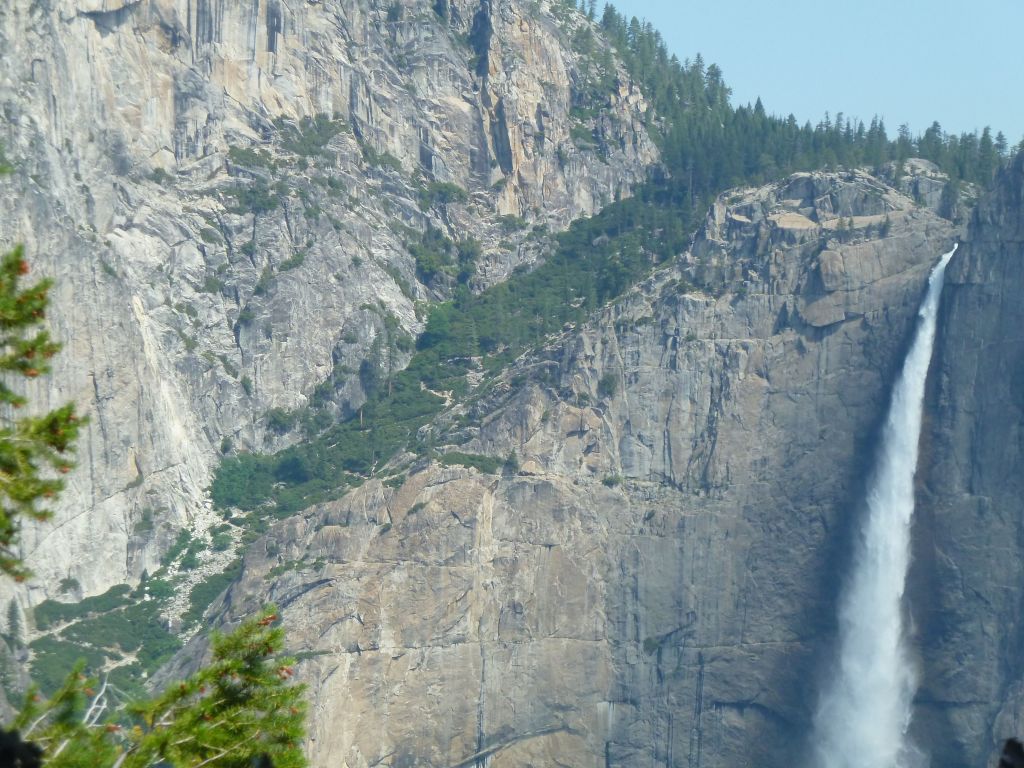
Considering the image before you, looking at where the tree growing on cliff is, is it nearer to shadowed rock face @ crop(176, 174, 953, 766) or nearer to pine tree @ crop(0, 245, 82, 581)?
pine tree @ crop(0, 245, 82, 581)

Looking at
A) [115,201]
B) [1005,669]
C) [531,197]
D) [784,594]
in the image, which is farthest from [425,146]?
[1005,669]

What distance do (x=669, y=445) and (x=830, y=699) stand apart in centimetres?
1412

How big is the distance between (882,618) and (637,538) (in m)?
11.6

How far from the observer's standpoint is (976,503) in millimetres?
82438

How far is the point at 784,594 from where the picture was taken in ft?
285

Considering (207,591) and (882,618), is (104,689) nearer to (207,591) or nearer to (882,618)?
(882,618)

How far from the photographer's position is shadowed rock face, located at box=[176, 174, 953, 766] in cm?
8350

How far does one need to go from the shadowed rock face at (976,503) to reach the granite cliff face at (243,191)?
31.7 metres

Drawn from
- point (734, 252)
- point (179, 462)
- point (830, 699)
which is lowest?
point (830, 699)

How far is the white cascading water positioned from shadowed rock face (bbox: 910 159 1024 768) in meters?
0.82

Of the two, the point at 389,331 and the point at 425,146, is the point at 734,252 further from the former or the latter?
the point at 425,146

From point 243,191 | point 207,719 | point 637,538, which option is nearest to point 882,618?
point 637,538

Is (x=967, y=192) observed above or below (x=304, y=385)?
above

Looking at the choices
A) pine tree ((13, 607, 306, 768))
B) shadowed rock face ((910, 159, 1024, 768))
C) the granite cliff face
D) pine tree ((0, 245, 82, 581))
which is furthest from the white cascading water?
pine tree ((0, 245, 82, 581))
